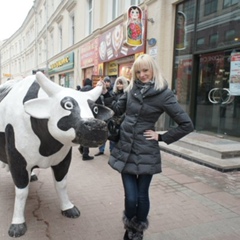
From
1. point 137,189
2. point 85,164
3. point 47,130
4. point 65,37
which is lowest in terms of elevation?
point 85,164

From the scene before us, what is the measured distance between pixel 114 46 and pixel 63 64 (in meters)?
9.86

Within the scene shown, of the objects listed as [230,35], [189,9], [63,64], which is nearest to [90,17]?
[63,64]

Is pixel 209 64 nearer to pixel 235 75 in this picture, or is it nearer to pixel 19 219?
pixel 235 75

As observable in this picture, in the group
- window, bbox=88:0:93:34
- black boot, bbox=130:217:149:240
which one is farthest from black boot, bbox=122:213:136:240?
window, bbox=88:0:93:34

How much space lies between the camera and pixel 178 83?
8.48 meters

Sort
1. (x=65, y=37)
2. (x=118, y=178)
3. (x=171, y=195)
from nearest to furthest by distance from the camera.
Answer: (x=171, y=195)
(x=118, y=178)
(x=65, y=37)

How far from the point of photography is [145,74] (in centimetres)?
250

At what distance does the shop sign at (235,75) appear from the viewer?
6.66 metres

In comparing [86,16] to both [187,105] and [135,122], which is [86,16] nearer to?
[187,105]

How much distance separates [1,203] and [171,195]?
2.21 metres

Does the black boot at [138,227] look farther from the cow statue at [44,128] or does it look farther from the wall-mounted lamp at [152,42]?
the wall-mounted lamp at [152,42]

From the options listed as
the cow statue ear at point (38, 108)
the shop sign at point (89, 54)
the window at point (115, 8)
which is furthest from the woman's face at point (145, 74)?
the shop sign at point (89, 54)

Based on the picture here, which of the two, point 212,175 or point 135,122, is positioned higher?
point 135,122

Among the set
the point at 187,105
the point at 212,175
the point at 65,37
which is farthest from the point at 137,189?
the point at 65,37
